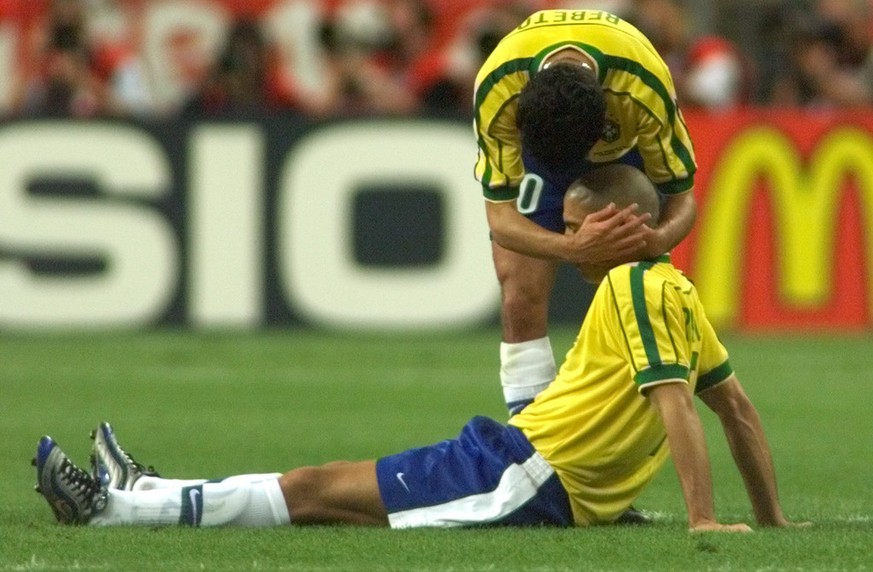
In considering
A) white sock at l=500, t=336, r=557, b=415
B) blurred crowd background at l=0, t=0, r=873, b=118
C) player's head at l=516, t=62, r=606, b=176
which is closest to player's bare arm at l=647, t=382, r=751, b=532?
player's head at l=516, t=62, r=606, b=176

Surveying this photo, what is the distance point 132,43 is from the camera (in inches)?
647

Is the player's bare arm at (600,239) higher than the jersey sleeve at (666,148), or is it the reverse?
the jersey sleeve at (666,148)

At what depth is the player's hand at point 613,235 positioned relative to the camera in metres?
5.51

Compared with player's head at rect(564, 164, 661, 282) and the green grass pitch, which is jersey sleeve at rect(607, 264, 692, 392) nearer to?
player's head at rect(564, 164, 661, 282)

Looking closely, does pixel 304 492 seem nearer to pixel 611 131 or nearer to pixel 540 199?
pixel 611 131

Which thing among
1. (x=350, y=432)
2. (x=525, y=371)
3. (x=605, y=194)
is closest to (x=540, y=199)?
(x=525, y=371)

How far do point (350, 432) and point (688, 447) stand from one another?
3745 mm

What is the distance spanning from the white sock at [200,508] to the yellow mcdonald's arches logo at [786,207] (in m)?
7.86

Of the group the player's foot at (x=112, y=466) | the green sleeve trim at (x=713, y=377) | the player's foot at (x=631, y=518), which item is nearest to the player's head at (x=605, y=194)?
the green sleeve trim at (x=713, y=377)

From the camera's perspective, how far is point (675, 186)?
20.0 ft

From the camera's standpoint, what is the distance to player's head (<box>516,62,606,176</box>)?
5.54m

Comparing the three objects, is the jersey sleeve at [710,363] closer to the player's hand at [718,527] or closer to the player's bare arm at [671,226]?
the player's bare arm at [671,226]

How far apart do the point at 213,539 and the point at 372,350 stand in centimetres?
725

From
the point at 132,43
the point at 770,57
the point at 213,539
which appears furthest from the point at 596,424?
the point at 132,43
